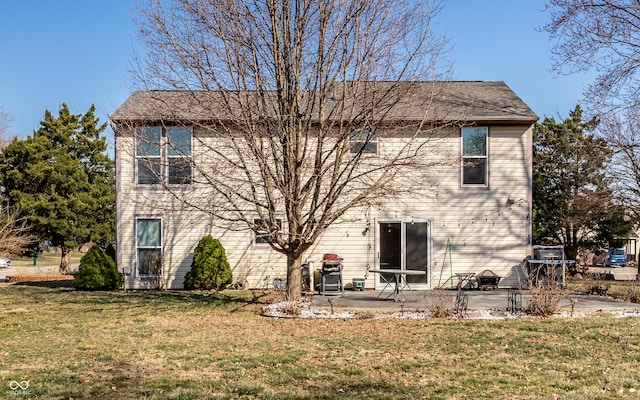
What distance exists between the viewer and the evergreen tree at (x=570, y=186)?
22984 millimetres

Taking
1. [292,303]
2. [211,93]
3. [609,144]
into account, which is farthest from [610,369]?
[609,144]

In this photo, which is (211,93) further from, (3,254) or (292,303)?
(3,254)

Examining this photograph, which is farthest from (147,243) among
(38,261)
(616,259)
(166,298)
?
(616,259)

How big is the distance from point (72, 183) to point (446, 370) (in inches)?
892

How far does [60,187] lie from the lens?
24922 mm

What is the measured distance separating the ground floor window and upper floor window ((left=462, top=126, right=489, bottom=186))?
8.76 metres

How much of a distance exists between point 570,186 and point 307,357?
20.4m

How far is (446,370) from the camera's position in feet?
21.1

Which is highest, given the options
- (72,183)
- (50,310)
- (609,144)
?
(609,144)

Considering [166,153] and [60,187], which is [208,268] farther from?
[60,187]

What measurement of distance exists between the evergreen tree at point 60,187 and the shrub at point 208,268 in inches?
475
